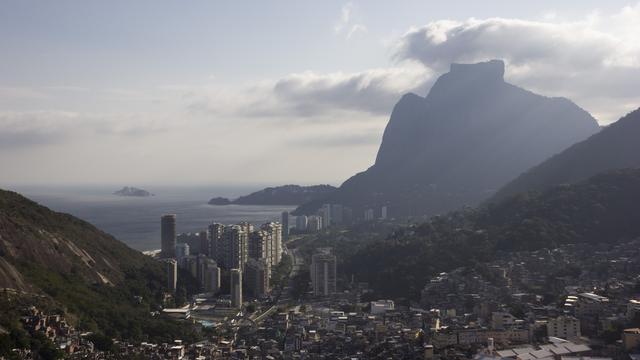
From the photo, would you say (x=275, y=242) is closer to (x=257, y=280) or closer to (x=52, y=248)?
(x=257, y=280)

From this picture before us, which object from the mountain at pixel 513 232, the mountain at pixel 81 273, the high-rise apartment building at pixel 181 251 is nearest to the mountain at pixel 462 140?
the mountain at pixel 513 232

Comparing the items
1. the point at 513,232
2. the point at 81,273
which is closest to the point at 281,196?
the point at 513,232

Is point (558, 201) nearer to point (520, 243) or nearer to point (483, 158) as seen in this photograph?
point (520, 243)

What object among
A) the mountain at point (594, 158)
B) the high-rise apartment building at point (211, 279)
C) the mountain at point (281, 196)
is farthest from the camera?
the mountain at point (281, 196)

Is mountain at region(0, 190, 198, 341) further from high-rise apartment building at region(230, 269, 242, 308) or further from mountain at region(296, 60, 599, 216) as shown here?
mountain at region(296, 60, 599, 216)

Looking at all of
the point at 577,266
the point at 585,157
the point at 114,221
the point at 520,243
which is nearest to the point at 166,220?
the point at 520,243

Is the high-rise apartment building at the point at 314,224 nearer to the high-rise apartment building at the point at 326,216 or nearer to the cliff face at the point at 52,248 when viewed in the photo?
the high-rise apartment building at the point at 326,216

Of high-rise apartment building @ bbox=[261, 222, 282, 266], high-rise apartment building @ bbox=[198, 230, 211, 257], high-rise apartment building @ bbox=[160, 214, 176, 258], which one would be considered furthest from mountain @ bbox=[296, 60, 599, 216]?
high-rise apartment building @ bbox=[160, 214, 176, 258]
